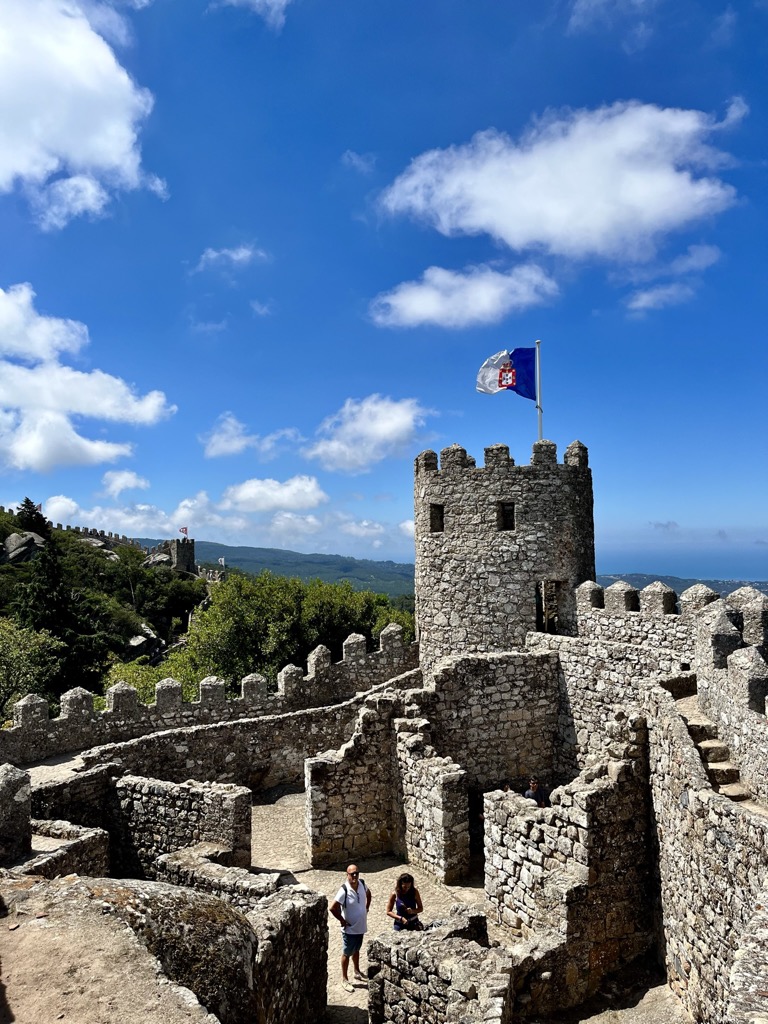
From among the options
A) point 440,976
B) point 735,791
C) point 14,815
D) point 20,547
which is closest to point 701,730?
point 735,791

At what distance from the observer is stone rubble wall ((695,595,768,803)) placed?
654cm

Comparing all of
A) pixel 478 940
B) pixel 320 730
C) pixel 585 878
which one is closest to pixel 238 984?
pixel 478 940

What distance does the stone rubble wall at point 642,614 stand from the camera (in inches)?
438

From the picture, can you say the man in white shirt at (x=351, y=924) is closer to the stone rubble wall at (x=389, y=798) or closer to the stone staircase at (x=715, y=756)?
the stone rubble wall at (x=389, y=798)

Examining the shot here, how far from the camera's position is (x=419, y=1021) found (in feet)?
21.1

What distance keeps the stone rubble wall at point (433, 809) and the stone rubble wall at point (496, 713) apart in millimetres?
1070

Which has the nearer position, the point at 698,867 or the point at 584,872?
the point at 698,867

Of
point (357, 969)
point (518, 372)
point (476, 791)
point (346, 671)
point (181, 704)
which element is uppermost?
point (518, 372)

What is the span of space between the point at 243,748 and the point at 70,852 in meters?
5.38

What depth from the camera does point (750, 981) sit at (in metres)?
A: 3.69

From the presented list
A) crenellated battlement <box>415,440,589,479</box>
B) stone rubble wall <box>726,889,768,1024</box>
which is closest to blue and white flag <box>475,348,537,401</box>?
crenellated battlement <box>415,440,589,479</box>

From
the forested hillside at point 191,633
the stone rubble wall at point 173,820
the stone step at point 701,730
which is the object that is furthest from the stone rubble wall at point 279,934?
the forested hillside at point 191,633

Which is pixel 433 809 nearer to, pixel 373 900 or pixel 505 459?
pixel 373 900

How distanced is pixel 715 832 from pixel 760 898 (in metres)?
1.45
